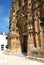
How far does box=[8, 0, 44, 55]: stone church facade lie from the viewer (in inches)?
592

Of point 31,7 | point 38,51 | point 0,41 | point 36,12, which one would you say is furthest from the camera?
point 0,41

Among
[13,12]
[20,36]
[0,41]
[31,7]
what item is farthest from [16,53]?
[0,41]

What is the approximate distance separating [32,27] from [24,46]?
654 cm

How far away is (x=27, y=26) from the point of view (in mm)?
16891

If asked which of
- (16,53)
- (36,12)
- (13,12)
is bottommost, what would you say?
(16,53)

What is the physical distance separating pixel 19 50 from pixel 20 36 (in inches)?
77.3

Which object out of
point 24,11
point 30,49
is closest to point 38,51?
point 30,49

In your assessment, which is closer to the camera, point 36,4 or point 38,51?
point 38,51

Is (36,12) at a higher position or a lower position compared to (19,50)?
higher

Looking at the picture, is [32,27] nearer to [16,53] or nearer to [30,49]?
[30,49]

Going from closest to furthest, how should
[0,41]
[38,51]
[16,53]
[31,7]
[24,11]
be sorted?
[38,51]
[31,7]
[24,11]
[16,53]
[0,41]

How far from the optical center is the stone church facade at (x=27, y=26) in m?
15.0

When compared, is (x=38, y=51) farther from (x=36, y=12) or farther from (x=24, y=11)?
(x=24, y=11)

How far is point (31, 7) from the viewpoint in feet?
55.8
